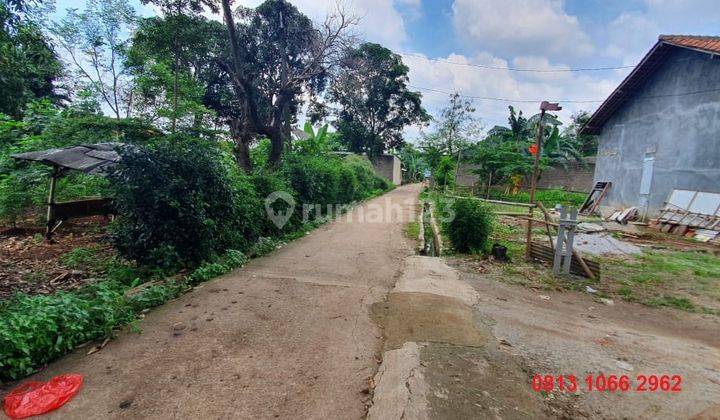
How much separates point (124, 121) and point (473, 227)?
10.7 m

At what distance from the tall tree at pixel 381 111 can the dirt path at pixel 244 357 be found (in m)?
23.3

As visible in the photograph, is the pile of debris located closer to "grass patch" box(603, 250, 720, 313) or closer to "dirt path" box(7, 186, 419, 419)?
"grass patch" box(603, 250, 720, 313)

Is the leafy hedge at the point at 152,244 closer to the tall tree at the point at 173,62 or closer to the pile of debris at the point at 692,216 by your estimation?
the tall tree at the point at 173,62

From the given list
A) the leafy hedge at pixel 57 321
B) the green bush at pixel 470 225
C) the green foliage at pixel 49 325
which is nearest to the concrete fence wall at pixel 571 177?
the green bush at pixel 470 225

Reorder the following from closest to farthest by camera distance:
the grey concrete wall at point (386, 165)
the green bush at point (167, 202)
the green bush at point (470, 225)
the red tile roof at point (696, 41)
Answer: the green bush at point (167, 202) < the green bush at point (470, 225) < the red tile roof at point (696, 41) < the grey concrete wall at point (386, 165)

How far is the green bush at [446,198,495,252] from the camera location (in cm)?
691

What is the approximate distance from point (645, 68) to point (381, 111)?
18.7m

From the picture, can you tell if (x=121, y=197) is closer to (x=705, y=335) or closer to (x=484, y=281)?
(x=484, y=281)

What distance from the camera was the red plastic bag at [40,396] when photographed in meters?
2.14

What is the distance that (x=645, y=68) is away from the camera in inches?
496

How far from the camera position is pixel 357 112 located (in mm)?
28000

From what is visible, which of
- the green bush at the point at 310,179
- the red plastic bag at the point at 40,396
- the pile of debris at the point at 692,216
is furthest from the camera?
the green bush at the point at 310,179

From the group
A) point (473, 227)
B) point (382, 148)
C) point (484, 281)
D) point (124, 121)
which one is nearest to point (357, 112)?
point (382, 148)

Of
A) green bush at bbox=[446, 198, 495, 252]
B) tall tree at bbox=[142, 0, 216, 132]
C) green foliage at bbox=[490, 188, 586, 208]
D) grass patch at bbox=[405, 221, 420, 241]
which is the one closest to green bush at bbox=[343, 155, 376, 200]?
grass patch at bbox=[405, 221, 420, 241]
